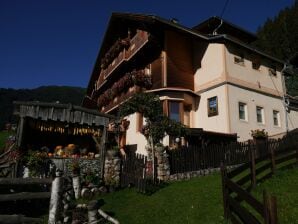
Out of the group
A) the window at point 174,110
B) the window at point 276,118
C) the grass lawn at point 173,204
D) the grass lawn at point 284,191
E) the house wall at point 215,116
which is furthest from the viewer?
the window at point 276,118

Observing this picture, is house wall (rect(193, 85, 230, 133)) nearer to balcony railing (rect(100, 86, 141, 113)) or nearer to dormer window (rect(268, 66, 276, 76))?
balcony railing (rect(100, 86, 141, 113))

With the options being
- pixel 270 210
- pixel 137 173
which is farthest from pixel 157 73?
pixel 270 210

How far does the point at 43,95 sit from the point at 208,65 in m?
74.2

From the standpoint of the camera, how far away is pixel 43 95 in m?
90.1

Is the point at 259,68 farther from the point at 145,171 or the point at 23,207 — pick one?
the point at 23,207

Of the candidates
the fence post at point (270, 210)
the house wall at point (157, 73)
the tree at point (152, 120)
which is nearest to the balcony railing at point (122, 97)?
the house wall at point (157, 73)

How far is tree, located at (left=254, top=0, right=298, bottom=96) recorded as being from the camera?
49.6 meters

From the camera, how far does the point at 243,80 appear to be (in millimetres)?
24906

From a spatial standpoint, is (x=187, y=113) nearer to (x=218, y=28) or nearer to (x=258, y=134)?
(x=258, y=134)

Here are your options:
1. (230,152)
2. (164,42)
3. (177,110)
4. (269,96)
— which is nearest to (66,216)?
(230,152)

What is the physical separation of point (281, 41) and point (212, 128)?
34852mm

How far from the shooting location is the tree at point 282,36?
4959cm

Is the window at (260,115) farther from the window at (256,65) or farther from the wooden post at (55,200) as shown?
the wooden post at (55,200)

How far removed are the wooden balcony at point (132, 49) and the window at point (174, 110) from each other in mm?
5699
